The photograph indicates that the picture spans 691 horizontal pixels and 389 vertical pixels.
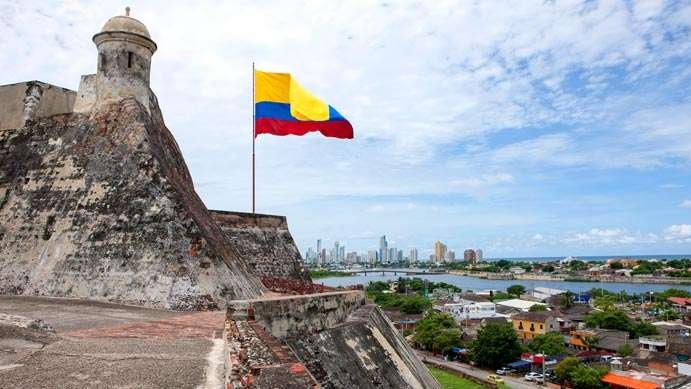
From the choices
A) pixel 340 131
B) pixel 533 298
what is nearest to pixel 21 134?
pixel 340 131

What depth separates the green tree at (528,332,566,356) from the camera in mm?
38812

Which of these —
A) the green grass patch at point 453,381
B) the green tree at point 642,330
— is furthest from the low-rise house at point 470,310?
the green grass patch at point 453,381

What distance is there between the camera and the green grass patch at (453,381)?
3098 cm

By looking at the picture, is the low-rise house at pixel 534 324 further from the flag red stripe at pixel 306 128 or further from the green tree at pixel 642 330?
the flag red stripe at pixel 306 128

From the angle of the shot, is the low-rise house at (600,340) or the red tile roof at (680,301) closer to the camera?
the low-rise house at (600,340)

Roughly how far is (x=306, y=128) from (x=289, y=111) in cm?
66

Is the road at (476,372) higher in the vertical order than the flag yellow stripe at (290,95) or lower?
lower

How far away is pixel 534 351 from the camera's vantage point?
3975 centimetres

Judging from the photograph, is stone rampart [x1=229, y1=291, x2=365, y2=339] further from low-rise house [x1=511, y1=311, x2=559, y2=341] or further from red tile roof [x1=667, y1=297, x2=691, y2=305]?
red tile roof [x1=667, y1=297, x2=691, y2=305]

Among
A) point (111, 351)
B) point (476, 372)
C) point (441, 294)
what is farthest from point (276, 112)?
point (441, 294)

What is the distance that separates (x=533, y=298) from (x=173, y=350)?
80430 mm

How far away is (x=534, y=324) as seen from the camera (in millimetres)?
49438

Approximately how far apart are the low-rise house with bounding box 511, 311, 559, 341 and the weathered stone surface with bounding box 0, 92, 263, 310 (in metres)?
44.1

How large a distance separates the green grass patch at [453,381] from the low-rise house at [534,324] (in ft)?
53.1
